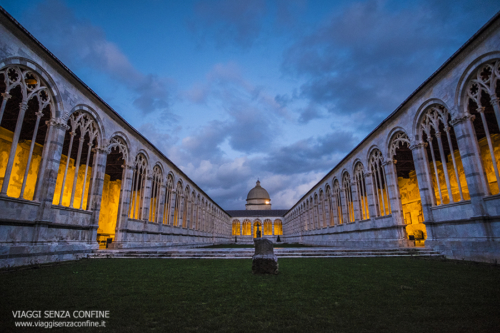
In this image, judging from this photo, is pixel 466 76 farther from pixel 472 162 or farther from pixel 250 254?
pixel 250 254

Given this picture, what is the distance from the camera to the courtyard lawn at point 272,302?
3.13 meters

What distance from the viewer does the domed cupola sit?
78.6 metres

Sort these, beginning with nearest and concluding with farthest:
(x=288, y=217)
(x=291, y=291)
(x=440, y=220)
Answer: (x=291, y=291) < (x=440, y=220) < (x=288, y=217)

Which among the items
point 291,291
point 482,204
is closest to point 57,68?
point 291,291

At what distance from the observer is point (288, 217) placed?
6450cm

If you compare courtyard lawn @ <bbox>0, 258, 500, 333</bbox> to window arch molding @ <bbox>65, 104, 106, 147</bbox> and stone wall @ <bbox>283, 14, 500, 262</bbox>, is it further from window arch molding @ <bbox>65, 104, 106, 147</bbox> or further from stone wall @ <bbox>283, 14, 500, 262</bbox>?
window arch molding @ <bbox>65, 104, 106, 147</bbox>

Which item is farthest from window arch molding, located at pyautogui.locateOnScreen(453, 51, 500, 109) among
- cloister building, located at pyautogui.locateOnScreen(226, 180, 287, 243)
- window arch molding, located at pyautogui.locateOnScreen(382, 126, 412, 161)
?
cloister building, located at pyautogui.locateOnScreen(226, 180, 287, 243)

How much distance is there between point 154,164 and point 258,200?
59572 mm

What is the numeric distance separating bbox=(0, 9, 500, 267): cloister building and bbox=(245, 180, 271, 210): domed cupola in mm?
53354

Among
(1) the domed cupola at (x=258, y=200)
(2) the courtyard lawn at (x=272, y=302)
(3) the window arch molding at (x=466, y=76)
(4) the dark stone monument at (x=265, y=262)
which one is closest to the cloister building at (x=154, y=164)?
(3) the window arch molding at (x=466, y=76)

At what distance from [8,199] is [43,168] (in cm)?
213

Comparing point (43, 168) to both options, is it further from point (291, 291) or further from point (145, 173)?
point (291, 291)

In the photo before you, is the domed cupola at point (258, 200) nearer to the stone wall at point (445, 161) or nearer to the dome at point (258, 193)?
the dome at point (258, 193)

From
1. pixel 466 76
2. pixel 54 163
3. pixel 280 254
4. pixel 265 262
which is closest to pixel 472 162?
pixel 466 76
